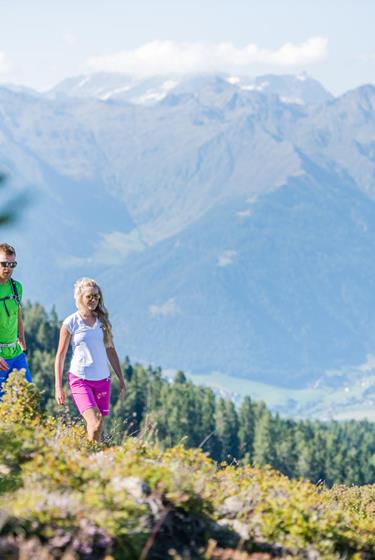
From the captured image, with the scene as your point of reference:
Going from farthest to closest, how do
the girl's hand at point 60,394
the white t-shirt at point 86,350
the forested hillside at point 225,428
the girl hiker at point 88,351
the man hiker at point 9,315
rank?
1. the forested hillside at point 225,428
2. the white t-shirt at point 86,350
3. the girl hiker at point 88,351
4. the girl's hand at point 60,394
5. the man hiker at point 9,315

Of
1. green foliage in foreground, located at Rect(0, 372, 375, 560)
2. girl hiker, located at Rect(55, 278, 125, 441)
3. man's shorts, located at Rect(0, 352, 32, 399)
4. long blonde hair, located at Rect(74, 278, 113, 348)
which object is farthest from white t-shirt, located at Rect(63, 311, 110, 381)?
green foliage in foreground, located at Rect(0, 372, 375, 560)

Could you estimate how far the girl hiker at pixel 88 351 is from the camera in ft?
48.7

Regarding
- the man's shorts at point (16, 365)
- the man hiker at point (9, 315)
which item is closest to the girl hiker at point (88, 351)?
the man's shorts at point (16, 365)

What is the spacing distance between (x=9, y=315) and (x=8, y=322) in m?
0.10

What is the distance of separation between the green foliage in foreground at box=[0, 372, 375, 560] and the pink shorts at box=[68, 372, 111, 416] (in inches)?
117

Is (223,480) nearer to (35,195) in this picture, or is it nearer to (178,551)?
(178,551)

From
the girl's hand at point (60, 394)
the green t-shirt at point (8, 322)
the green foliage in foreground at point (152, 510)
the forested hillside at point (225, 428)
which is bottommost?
the green foliage in foreground at point (152, 510)

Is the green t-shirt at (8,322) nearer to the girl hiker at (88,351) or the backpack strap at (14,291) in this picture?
the backpack strap at (14,291)

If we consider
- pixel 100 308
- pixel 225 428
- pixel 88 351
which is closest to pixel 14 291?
pixel 100 308

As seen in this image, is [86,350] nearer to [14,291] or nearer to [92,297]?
[92,297]

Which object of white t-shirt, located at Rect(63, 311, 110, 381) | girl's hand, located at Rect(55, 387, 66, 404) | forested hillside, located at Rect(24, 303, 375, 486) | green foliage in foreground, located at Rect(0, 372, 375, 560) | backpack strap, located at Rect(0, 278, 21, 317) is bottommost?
green foliage in foreground, located at Rect(0, 372, 375, 560)

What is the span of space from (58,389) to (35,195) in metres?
6.35

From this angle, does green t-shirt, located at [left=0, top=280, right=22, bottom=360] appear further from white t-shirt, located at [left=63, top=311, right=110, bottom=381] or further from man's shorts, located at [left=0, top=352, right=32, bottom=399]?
white t-shirt, located at [left=63, top=311, right=110, bottom=381]

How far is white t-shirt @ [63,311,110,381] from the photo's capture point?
15.0 metres
